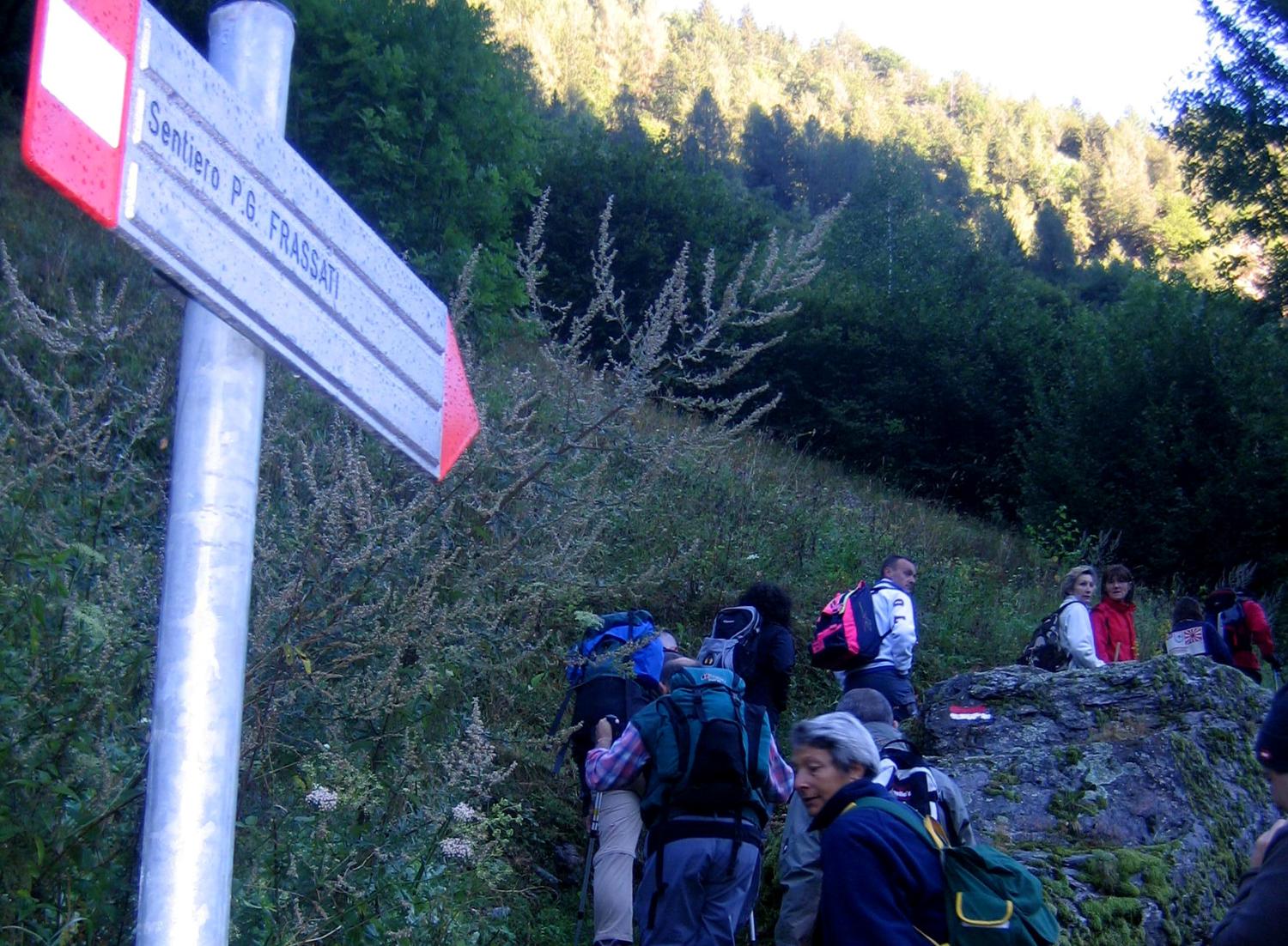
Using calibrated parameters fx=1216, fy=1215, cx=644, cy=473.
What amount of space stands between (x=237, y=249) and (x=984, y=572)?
12729 mm

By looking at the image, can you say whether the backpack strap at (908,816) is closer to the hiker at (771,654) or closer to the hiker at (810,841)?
the hiker at (810,841)

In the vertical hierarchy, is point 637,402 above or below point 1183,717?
above

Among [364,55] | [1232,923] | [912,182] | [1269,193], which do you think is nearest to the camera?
[1232,923]

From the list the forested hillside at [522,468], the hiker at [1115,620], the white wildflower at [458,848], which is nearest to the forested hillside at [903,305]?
the forested hillside at [522,468]

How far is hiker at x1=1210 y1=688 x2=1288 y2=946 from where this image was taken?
253 cm

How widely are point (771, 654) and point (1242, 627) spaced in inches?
208

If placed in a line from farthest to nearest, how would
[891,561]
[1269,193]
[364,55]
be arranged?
[1269,193] < [364,55] < [891,561]

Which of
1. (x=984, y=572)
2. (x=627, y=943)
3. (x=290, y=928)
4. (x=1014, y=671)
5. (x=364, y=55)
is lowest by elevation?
(x=627, y=943)

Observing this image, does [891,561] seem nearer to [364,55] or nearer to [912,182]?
[364,55]

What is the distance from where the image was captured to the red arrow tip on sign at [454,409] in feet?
6.40

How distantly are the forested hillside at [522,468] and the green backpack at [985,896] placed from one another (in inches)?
53.5

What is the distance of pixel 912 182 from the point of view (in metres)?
43.6

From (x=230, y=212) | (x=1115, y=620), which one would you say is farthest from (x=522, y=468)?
(x=1115, y=620)

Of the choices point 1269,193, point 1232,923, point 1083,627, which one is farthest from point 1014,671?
point 1269,193
